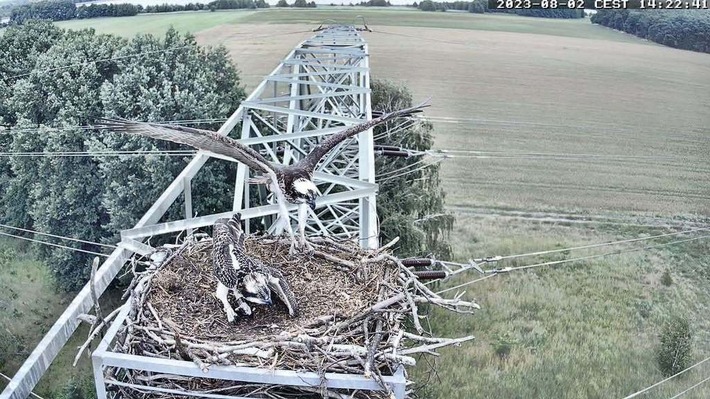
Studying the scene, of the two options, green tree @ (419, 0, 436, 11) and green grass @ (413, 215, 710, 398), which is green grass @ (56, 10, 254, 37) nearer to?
green tree @ (419, 0, 436, 11)

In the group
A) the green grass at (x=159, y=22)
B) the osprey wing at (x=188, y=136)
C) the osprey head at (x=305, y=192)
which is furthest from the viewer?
the green grass at (x=159, y=22)

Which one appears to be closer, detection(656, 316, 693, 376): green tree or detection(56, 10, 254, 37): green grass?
detection(656, 316, 693, 376): green tree

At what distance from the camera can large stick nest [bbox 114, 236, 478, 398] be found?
3672 mm

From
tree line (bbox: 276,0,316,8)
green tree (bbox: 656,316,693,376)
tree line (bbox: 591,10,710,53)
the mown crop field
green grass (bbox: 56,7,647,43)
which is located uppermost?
tree line (bbox: 276,0,316,8)

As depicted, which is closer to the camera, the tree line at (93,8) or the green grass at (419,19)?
the green grass at (419,19)

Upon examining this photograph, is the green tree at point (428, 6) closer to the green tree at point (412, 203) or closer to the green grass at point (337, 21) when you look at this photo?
the green grass at point (337, 21)

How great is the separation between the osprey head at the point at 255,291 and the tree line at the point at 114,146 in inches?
300

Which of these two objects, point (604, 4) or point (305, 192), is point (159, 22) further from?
point (305, 192)

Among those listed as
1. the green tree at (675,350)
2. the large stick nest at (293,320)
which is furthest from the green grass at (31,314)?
the green tree at (675,350)

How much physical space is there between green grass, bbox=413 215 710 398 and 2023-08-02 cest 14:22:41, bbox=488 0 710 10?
5485mm

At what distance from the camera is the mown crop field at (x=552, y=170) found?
40.8 feet

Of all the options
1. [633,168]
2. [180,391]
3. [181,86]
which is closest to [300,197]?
[180,391]

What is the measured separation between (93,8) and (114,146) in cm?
841

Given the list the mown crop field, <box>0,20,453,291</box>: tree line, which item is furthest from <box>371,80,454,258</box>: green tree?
the mown crop field
